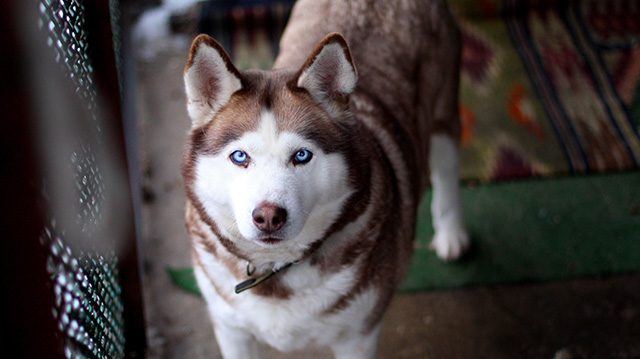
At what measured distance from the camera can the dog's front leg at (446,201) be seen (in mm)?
2803

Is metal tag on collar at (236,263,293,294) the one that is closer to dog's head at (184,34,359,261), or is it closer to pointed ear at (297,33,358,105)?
dog's head at (184,34,359,261)

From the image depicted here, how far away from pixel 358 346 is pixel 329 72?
96cm

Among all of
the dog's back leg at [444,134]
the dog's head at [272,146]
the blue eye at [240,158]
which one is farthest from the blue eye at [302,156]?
the dog's back leg at [444,134]

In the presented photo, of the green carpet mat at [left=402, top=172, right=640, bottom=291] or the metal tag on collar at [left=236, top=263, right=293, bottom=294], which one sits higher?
the metal tag on collar at [left=236, top=263, right=293, bottom=294]

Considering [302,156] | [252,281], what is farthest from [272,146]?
[252,281]

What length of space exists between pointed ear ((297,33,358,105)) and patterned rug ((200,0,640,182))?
1.94 metres

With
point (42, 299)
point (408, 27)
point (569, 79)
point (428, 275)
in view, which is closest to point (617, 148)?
point (569, 79)

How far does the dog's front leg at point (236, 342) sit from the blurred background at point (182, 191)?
392 mm

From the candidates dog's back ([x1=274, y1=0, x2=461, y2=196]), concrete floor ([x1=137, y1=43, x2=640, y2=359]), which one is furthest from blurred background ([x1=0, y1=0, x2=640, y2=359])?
dog's back ([x1=274, y1=0, x2=461, y2=196])

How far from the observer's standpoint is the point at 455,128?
9.16ft

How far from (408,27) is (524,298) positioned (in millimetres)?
1442

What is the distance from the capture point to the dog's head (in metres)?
1.60

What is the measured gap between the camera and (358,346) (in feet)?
6.75

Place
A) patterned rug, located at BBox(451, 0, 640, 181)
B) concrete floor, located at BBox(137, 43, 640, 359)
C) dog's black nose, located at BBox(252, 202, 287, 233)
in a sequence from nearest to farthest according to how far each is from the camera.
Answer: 1. dog's black nose, located at BBox(252, 202, 287, 233)
2. concrete floor, located at BBox(137, 43, 640, 359)
3. patterned rug, located at BBox(451, 0, 640, 181)
